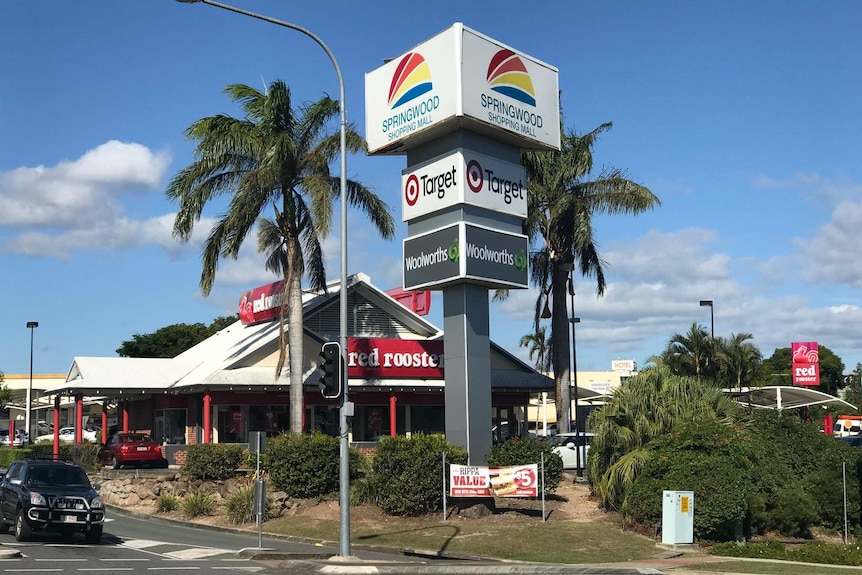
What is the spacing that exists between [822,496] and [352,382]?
784 inches

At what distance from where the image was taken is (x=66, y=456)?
41688 mm

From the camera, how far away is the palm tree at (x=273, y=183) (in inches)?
1307

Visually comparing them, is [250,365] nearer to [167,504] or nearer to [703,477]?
[167,504]

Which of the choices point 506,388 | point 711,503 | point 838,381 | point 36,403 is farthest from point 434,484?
point 838,381

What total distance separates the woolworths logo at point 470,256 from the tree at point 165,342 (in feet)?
204

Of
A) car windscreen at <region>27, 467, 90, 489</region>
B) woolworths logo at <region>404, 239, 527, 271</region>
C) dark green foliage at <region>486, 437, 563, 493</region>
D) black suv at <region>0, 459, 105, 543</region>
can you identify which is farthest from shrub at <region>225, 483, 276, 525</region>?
woolworths logo at <region>404, 239, 527, 271</region>

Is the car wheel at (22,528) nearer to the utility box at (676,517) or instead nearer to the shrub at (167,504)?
the shrub at (167,504)

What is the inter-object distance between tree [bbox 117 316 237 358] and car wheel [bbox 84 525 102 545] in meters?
64.3

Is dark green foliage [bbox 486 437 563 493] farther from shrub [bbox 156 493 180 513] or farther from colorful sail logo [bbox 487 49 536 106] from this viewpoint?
shrub [bbox 156 493 180 513]

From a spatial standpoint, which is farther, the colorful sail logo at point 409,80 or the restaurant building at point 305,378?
the restaurant building at point 305,378

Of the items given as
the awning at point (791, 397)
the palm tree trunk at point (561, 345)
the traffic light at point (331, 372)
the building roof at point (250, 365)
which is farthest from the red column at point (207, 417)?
the awning at point (791, 397)

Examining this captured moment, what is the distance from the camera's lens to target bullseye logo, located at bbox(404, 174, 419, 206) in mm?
27359

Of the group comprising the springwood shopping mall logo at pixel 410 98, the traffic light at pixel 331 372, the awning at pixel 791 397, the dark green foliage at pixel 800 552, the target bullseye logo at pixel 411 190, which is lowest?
the dark green foliage at pixel 800 552

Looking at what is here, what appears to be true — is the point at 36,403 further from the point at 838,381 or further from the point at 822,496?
the point at 838,381
